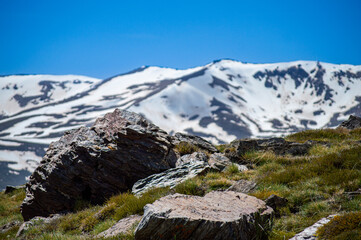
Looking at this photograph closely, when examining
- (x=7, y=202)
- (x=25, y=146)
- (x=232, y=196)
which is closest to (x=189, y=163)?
(x=232, y=196)

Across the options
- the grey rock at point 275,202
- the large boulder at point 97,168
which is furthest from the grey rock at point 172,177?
the grey rock at point 275,202

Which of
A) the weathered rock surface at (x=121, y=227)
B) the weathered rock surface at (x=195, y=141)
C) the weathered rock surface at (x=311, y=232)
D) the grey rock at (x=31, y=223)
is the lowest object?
the weathered rock surface at (x=311, y=232)

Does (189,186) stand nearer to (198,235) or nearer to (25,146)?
(198,235)

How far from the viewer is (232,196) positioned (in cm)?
727

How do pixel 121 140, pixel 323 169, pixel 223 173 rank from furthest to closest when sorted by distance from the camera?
pixel 121 140, pixel 223 173, pixel 323 169

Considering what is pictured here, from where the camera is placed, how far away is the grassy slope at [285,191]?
6.52 metres

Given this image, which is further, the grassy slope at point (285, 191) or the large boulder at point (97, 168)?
the large boulder at point (97, 168)

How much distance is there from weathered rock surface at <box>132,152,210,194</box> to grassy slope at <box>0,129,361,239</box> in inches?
25.3

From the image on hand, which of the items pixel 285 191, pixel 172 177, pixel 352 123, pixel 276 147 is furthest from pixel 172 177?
pixel 352 123

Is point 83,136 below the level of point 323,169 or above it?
above

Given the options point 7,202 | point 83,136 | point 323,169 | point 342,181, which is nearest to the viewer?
point 342,181

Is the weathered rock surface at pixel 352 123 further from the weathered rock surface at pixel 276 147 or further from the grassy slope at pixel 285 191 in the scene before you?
the grassy slope at pixel 285 191

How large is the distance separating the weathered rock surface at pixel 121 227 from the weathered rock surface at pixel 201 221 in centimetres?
154

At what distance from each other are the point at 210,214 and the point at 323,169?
5418 millimetres
